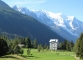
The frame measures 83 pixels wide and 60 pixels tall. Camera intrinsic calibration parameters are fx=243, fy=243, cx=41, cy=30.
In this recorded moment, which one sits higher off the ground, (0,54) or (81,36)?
(81,36)

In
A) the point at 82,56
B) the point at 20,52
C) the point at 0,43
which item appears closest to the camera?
the point at 82,56

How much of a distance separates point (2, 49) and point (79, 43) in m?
36.9

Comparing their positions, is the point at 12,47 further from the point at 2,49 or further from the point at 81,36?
the point at 81,36

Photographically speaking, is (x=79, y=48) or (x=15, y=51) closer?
(x=79, y=48)

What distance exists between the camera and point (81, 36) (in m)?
118

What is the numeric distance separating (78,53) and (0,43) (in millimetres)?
37519

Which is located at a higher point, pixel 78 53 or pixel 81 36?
pixel 81 36

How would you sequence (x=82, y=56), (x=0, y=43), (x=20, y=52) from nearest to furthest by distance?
(x=82, y=56) → (x=0, y=43) → (x=20, y=52)

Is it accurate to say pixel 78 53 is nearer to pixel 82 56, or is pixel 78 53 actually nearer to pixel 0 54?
pixel 82 56

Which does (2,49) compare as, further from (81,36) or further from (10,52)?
(81,36)

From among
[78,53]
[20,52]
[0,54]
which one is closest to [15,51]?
[20,52]

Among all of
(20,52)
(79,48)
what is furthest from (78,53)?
(20,52)

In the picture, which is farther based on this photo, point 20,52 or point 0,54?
point 20,52

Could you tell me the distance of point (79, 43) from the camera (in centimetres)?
11350
